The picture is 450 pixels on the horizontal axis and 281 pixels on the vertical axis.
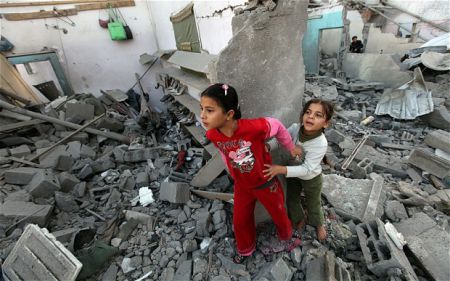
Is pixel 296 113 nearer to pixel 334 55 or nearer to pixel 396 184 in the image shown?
pixel 396 184

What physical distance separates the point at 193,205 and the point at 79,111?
180 inches

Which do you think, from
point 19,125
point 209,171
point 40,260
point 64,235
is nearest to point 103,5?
point 19,125

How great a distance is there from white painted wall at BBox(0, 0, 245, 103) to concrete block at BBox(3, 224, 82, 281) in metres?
5.12

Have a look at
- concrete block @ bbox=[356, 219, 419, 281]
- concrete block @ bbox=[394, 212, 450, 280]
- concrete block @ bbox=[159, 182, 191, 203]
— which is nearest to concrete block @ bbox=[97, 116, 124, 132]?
concrete block @ bbox=[159, 182, 191, 203]

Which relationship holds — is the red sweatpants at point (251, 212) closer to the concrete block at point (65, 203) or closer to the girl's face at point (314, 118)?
the girl's face at point (314, 118)

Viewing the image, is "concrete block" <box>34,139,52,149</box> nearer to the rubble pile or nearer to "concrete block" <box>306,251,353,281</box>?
the rubble pile

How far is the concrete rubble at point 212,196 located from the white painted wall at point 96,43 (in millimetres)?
2318

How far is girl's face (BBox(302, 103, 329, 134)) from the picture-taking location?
1843 millimetres

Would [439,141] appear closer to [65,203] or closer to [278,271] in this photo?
[278,271]

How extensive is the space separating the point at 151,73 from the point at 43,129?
406 cm

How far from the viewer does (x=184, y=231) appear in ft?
9.61

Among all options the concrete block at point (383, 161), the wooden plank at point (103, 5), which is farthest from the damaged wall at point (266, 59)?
the wooden plank at point (103, 5)

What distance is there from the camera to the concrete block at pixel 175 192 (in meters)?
3.22

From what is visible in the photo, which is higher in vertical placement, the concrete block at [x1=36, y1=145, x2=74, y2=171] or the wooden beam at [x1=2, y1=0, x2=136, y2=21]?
the wooden beam at [x1=2, y1=0, x2=136, y2=21]
